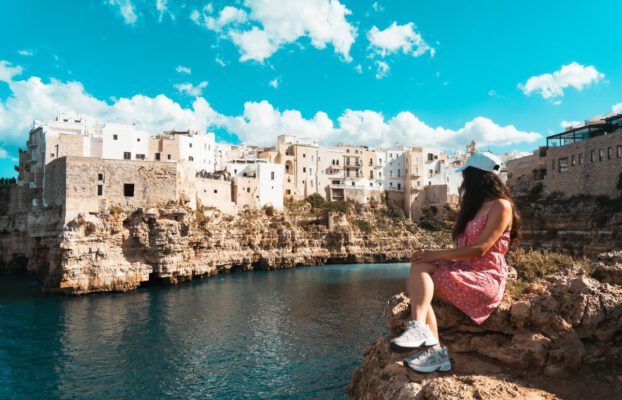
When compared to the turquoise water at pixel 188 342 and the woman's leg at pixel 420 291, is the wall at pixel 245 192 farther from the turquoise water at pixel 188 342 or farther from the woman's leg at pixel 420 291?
the woman's leg at pixel 420 291

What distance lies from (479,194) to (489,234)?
1.91 ft

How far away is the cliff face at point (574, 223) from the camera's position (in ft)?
88.2

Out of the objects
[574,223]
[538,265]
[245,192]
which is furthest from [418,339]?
[245,192]

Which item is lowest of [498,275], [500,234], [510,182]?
[498,275]

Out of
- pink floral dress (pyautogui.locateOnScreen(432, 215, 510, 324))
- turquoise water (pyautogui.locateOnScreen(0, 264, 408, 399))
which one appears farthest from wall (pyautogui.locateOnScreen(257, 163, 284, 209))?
pink floral dress (pyautogui.locateOnScreen(432, 215, 510, 324))

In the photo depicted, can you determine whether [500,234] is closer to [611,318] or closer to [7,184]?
[611,318]

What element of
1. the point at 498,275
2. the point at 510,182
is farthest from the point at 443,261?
the point at 510,182

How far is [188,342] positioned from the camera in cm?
1862

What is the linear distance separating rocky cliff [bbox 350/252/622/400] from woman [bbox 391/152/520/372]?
308 millimetres

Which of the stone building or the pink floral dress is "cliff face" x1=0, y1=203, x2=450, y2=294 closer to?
the stone building

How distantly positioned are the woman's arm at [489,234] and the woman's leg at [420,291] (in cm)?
25

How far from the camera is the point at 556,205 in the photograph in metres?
33.3

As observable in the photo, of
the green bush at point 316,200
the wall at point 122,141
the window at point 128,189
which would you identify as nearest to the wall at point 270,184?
the green bush at point 316,200

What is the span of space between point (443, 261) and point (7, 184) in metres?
55.6
